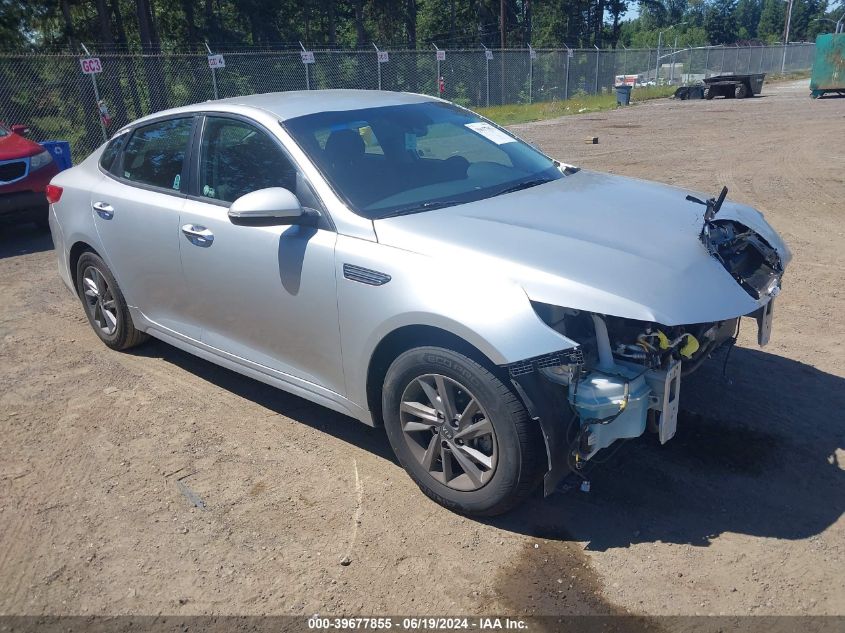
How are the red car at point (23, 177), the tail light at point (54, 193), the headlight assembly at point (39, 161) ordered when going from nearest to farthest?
the tail light at point (54, 193)
the red car at point (23, 177)
the headlight assembly at point (39, 161)

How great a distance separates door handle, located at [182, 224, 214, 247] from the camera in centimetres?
416

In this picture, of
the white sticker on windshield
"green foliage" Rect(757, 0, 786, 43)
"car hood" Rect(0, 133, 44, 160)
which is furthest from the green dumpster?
"green foliage" Rect(757, 0, 786, 43)

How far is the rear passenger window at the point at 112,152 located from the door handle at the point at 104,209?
0.90 feet

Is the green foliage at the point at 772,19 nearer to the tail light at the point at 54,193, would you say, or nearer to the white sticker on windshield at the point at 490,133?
the white sticker on windshield at the point at 490,133

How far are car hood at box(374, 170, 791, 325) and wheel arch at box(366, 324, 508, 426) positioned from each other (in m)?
0.30

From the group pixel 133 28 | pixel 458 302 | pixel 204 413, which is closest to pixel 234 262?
pixel 204 413

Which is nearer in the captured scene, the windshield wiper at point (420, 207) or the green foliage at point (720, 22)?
the windshield wiper at point (420, 207)

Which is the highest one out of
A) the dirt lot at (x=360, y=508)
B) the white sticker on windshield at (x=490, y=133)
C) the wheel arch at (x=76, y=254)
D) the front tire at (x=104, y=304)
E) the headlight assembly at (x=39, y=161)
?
the white sticker on windshield at (x=490, y=133)

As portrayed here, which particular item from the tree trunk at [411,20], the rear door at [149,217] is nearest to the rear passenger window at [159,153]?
the rear door at [149,217]

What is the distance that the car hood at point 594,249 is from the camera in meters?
2.95

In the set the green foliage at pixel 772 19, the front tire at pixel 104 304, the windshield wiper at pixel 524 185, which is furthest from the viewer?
the green foliage at pixel 772 19

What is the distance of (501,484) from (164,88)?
18294mm

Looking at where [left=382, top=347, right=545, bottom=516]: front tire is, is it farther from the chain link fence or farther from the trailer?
the trailer

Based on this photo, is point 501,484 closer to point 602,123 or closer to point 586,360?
point 586,360
